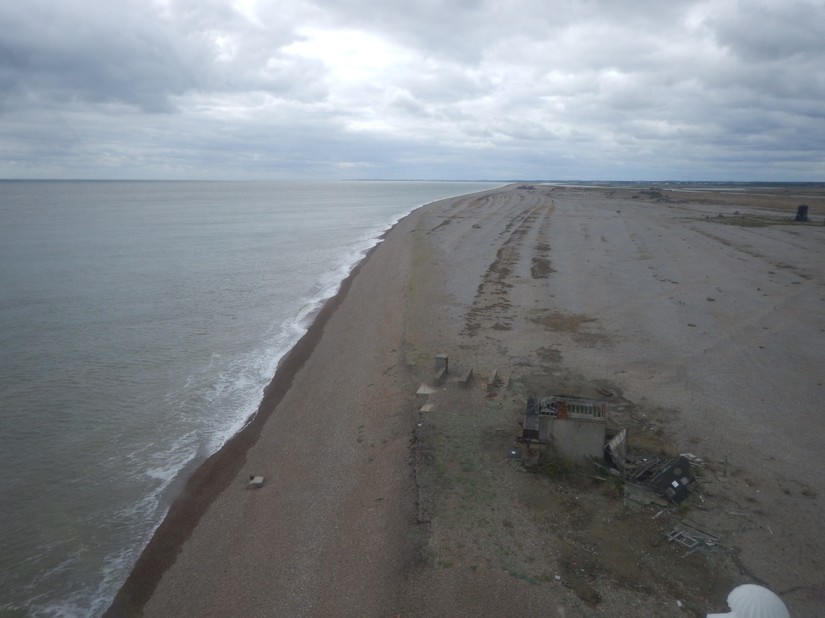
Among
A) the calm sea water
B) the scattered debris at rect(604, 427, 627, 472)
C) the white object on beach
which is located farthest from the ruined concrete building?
the calm sea water

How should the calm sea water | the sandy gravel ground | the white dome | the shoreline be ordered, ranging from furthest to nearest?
the calm sea water, the shoreline, the sandy gravel ground, the white dome

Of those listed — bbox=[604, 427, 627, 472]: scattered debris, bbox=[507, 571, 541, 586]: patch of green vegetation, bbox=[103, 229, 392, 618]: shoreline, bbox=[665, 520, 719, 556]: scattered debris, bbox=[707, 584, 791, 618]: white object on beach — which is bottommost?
bbox=[103, 229, 392, 618]: shoreline

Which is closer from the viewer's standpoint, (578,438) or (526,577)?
(526,577)

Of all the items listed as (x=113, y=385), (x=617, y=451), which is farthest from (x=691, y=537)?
(x=113, y=385)

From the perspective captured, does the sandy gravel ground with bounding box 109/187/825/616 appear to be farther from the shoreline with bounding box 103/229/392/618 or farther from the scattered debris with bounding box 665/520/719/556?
the scattered debris with bounding box 665/520/719/556

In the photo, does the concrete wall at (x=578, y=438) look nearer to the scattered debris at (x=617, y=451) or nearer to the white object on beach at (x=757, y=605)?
the scattered debris at (x=617, y=451)

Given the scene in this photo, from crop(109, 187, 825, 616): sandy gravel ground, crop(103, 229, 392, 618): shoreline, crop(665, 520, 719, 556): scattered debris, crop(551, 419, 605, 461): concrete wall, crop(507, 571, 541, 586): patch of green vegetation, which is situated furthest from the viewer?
crop(551, 419, 605, 461): concrete wall

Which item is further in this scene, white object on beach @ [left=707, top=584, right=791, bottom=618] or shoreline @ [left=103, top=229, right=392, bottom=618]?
shoreline @ [left=103, top=229, right=392, bottom=618]

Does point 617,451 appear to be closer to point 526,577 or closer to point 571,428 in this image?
point 571,428

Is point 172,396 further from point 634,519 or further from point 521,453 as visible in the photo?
point 634,519
